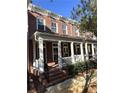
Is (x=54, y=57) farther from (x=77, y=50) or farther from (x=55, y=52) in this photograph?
(x=77, y=50)

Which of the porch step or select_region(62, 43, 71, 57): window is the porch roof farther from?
the porch step

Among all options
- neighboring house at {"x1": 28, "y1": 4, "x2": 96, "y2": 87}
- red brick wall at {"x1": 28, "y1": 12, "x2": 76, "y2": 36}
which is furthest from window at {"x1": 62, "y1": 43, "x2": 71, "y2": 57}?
red brick wall at {"x1": 28, "y1": 12, "x2": 76, "y2": 36}

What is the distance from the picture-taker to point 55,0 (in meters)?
1.58

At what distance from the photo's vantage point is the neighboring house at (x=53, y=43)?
1.50 meters

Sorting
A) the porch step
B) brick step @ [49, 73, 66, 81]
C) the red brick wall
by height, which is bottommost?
the porch step

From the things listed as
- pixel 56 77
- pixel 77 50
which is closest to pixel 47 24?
pixel 77 50

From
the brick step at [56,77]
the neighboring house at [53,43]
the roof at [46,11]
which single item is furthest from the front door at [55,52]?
the roof at [46,11]

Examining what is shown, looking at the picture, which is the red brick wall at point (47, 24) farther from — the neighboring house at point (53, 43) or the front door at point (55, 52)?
the front door at point (55, 52)

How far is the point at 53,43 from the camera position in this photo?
5.58ft

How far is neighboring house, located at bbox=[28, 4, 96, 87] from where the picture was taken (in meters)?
1.50

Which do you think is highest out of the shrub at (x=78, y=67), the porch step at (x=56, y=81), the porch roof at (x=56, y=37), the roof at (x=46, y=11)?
the roof at (x=46, y=11)
